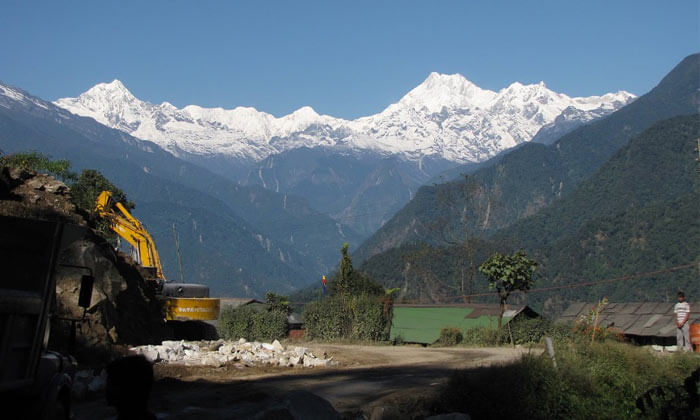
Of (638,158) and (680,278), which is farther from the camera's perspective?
(638,158)

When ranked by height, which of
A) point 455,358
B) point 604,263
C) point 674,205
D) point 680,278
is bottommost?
point 455,358

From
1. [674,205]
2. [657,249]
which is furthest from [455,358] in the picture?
[674,205]

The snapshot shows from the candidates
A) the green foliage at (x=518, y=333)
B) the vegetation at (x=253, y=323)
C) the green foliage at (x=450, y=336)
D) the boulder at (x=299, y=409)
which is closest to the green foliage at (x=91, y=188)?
the vegetation at (x=253, y=323)

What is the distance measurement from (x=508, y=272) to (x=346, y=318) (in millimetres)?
8178

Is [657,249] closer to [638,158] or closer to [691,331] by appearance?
[638,158]

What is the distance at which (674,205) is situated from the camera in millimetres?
114938

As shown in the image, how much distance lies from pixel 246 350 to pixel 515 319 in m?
14.9

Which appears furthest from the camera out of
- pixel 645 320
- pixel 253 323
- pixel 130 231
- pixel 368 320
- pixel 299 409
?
pixel 253 323

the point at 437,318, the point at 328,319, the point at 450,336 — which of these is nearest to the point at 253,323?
the point at 328,319

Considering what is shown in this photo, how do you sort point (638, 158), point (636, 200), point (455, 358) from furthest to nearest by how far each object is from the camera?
point (638, 158) → point (636, 200) → point (455, 358)

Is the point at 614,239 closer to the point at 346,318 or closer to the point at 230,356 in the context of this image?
the point at 346,318

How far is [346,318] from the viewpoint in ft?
116

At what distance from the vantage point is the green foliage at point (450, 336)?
33.7 metres

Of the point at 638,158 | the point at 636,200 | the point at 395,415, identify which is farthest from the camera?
the point at 638,158
